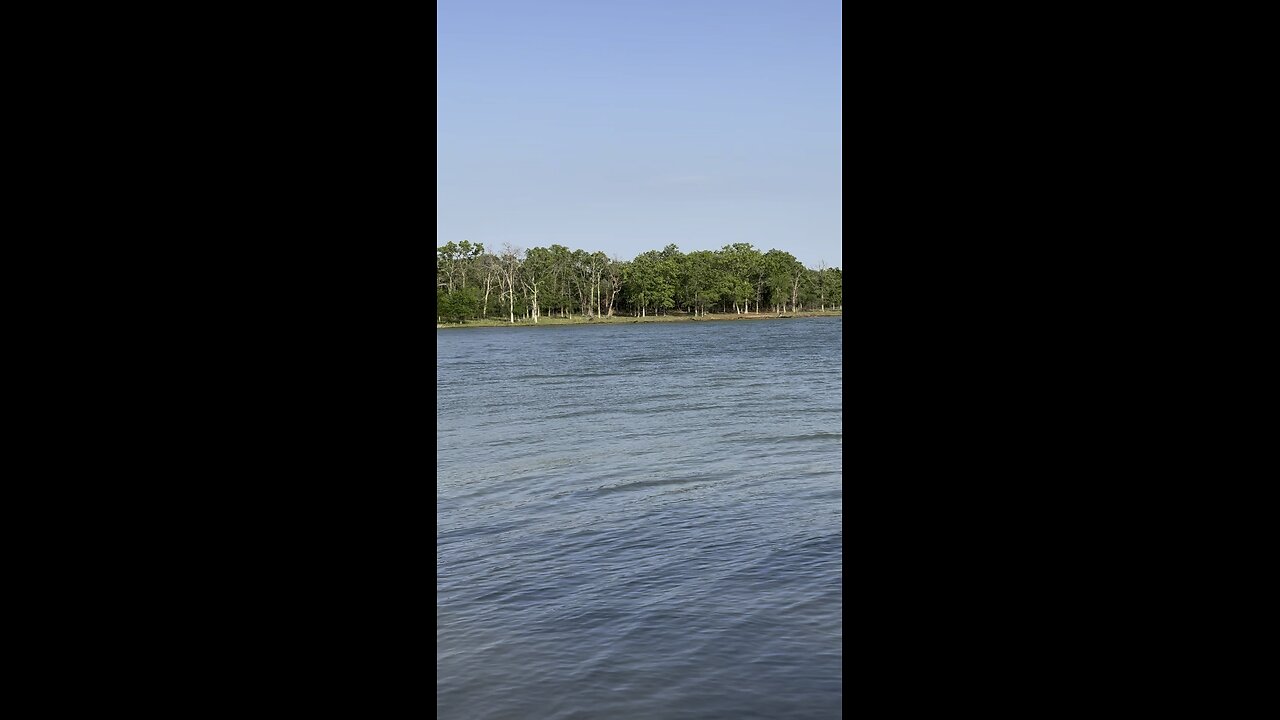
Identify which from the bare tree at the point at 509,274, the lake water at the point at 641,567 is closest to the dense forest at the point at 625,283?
the bare tree at the point at 509,274

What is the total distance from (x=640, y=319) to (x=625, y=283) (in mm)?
3125

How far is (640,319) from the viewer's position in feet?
265

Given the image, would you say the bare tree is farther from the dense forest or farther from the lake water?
the lake water

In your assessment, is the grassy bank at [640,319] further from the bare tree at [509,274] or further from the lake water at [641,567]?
the lake water at [641,567]

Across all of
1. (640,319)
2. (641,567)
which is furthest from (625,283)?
(641,567)

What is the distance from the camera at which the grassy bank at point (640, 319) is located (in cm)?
7756

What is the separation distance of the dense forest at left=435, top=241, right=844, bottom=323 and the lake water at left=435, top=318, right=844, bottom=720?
5661 centimetres

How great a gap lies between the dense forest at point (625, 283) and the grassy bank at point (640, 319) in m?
0.49

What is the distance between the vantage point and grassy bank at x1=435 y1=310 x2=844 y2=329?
77562mm

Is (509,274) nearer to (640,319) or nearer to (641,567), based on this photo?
(640,319)

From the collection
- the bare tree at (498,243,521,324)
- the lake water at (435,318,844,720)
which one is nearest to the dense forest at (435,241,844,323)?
the bare tree at (498,243,521,324)
